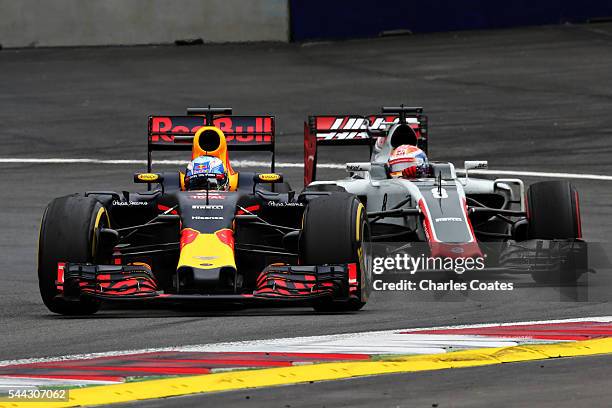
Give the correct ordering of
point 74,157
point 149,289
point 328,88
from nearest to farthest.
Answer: point 149,289
point 74,157
point 328,88

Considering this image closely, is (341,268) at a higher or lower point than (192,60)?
lower

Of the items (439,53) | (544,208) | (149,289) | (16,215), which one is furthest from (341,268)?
(439,53)

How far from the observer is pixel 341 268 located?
1408cm

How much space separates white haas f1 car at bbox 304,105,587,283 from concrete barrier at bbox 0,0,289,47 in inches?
911

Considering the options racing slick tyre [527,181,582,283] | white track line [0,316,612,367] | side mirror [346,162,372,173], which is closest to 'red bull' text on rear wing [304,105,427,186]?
side mirror [346,162,372,173]

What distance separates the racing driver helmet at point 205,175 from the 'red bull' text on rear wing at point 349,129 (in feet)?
12.1

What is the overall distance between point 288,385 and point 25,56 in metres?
31.0

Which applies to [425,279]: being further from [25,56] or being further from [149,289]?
[25,56]

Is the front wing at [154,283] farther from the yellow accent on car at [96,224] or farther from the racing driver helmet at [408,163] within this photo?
the racing driver helmet at [408,163]

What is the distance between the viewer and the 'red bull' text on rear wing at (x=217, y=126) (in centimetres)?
1830

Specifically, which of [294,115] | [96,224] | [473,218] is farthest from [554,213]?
[294,115]

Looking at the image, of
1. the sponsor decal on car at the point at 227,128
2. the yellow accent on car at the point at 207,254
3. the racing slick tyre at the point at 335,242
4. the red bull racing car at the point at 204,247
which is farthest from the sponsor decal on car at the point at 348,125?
the yellow accent on car at the point at 207,254

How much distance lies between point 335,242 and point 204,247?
109cm

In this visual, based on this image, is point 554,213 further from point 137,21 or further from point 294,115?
point 137,21
